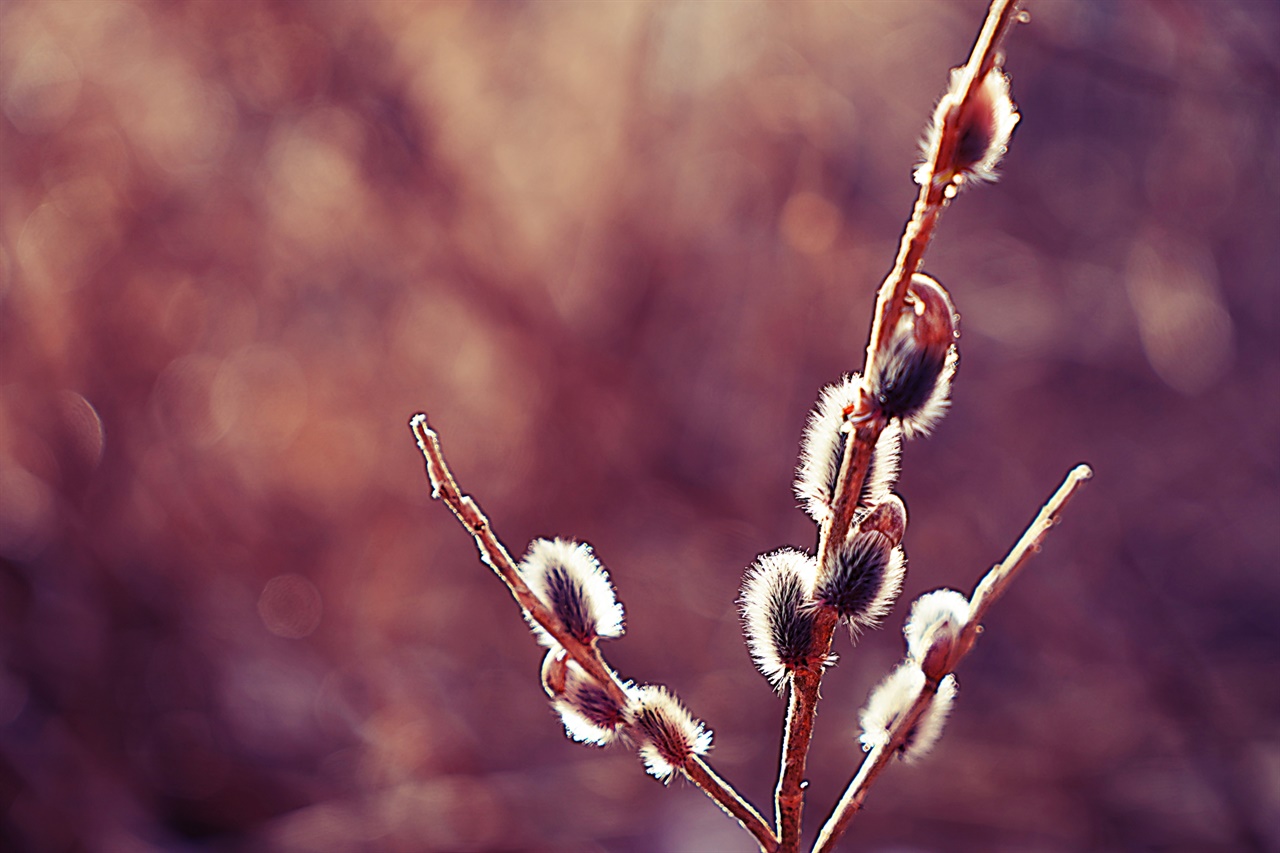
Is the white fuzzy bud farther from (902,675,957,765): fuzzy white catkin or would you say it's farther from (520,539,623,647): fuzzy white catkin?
(520,539,623,647): fuzzy white catkin

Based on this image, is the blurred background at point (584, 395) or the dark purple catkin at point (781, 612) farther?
the blurred background at point (584, 395)

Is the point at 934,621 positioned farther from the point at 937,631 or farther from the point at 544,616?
the point at 544,616

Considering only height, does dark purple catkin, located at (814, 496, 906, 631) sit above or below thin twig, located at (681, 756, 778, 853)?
above

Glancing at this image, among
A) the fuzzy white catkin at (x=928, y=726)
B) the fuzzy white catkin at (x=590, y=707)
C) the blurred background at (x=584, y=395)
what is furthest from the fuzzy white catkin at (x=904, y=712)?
the blurred background at (x=584, y=395)

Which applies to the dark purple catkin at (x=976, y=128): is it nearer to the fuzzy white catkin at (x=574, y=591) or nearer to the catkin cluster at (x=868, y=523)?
the catkin cluster at (x=868, y=523)

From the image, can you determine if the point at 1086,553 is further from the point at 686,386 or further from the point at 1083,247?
the point at 686,386

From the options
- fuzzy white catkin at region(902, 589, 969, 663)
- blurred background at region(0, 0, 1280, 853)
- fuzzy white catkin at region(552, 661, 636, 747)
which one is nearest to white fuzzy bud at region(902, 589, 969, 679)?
fuzzy white catkin at region(902, 589, 969, 663)
